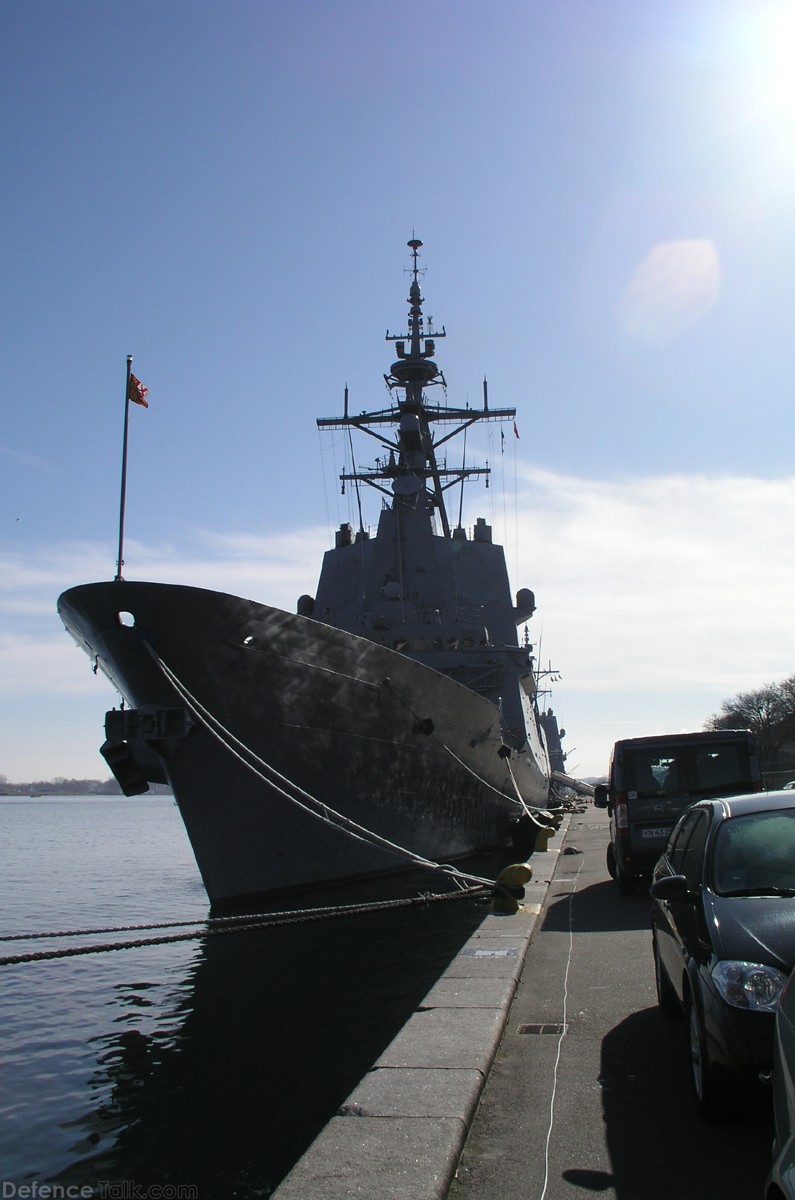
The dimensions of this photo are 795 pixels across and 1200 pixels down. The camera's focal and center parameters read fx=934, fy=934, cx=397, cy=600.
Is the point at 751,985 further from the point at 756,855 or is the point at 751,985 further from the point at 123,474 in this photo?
the point at 123,474

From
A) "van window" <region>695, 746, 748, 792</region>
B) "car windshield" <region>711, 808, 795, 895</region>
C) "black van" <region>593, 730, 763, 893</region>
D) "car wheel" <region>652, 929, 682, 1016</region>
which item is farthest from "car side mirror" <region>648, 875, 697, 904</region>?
"van window" <region>695, 746, 748, 792</region>

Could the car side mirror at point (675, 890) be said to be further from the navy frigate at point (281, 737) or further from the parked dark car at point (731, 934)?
the navy frigate at point (281, 737)

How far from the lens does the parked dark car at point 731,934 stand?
3.23 meters

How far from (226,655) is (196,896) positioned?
22.6ft

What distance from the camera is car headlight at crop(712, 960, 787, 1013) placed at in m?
3.22

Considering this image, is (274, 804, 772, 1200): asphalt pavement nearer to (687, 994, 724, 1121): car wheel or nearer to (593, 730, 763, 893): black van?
(687, 994, 724, 1121): car wheel

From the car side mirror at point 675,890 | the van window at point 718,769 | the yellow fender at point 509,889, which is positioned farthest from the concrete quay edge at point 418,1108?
the van window at point 718,769

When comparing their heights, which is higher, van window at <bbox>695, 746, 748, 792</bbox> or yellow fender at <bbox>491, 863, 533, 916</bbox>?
van window at <bbox>695, 746, 748, 792</bbox>

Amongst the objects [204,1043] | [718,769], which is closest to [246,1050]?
[204,1043]

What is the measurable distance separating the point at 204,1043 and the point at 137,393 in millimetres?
6487

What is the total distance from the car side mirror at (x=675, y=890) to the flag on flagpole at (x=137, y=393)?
7.78 metres

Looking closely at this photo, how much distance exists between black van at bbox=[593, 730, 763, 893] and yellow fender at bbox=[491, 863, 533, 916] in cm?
163

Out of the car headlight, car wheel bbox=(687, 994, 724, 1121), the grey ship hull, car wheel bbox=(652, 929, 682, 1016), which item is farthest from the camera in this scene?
the grey ship hull

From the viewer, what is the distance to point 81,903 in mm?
14938
